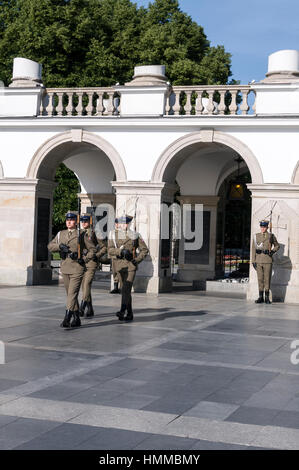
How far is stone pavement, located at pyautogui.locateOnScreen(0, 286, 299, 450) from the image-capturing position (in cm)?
573

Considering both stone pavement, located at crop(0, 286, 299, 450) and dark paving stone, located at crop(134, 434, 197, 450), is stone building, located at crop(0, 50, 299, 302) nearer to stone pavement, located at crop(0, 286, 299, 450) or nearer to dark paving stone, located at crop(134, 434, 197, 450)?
stone pavement, located at crop(0, 286, 299, 450)

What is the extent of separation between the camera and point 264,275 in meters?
17.4

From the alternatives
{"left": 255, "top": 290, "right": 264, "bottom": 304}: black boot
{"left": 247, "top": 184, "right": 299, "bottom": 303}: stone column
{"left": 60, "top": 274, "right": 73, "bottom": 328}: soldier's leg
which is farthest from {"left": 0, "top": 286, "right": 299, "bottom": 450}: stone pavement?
{"left": 247, "top": 184, "right": 299, "bottom": 303}: stone column

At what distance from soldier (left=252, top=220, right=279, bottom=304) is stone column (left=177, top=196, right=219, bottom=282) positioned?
668cm

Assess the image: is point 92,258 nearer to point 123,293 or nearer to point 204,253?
point 123,293

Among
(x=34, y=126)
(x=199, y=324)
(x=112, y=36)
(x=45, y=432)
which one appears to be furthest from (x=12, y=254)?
(x=112, y=36)

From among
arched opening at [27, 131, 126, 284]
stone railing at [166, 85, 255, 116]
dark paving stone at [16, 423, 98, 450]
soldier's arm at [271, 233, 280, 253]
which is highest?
stone railing at [166, 85, 255, 116]

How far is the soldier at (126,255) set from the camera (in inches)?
499

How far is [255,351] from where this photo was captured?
9961 mm

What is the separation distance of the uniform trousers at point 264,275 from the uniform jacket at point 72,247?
6.52 meters

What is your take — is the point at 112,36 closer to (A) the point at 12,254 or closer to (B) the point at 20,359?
(A) the point at 12,254

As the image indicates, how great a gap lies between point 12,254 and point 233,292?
643cm

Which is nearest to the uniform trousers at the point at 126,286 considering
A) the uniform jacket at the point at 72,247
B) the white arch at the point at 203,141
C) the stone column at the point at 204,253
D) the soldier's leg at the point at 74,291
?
the uniform jacket at the point at 72,247

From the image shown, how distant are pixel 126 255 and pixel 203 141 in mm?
6739
